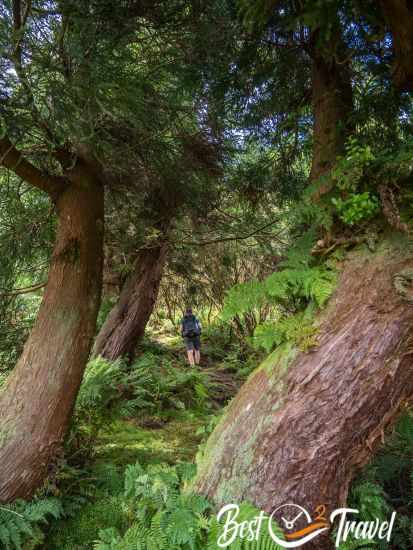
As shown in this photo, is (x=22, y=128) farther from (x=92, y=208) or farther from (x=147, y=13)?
(x=147, y=13)

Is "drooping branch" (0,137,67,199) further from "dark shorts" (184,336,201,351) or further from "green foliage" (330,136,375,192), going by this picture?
"dark shorts" (184,336,201,351)

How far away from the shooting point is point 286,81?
398cm

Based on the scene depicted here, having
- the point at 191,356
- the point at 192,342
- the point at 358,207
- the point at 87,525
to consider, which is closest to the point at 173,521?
the point at 87,525

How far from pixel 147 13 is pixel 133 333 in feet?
17.4

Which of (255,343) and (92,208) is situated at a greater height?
(92,208)

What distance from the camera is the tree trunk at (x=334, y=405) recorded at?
6.51 feet

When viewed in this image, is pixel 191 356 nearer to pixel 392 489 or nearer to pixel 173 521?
pixel 392 489

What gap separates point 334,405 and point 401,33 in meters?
2.33

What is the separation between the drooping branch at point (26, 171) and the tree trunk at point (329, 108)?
263 cm

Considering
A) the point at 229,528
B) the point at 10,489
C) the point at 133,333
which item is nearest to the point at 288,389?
the point at 229,528

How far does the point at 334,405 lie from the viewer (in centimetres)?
198

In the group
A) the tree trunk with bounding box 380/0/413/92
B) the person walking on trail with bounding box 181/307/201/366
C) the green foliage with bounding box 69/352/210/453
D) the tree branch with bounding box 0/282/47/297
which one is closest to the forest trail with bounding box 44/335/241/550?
the green foliage with bounding box 69/352/210/453

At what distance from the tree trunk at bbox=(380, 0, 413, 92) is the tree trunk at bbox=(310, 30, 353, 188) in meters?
0.50

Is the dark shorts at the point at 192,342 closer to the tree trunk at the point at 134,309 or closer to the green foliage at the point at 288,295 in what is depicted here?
the tree trunk at the point at 134,309
